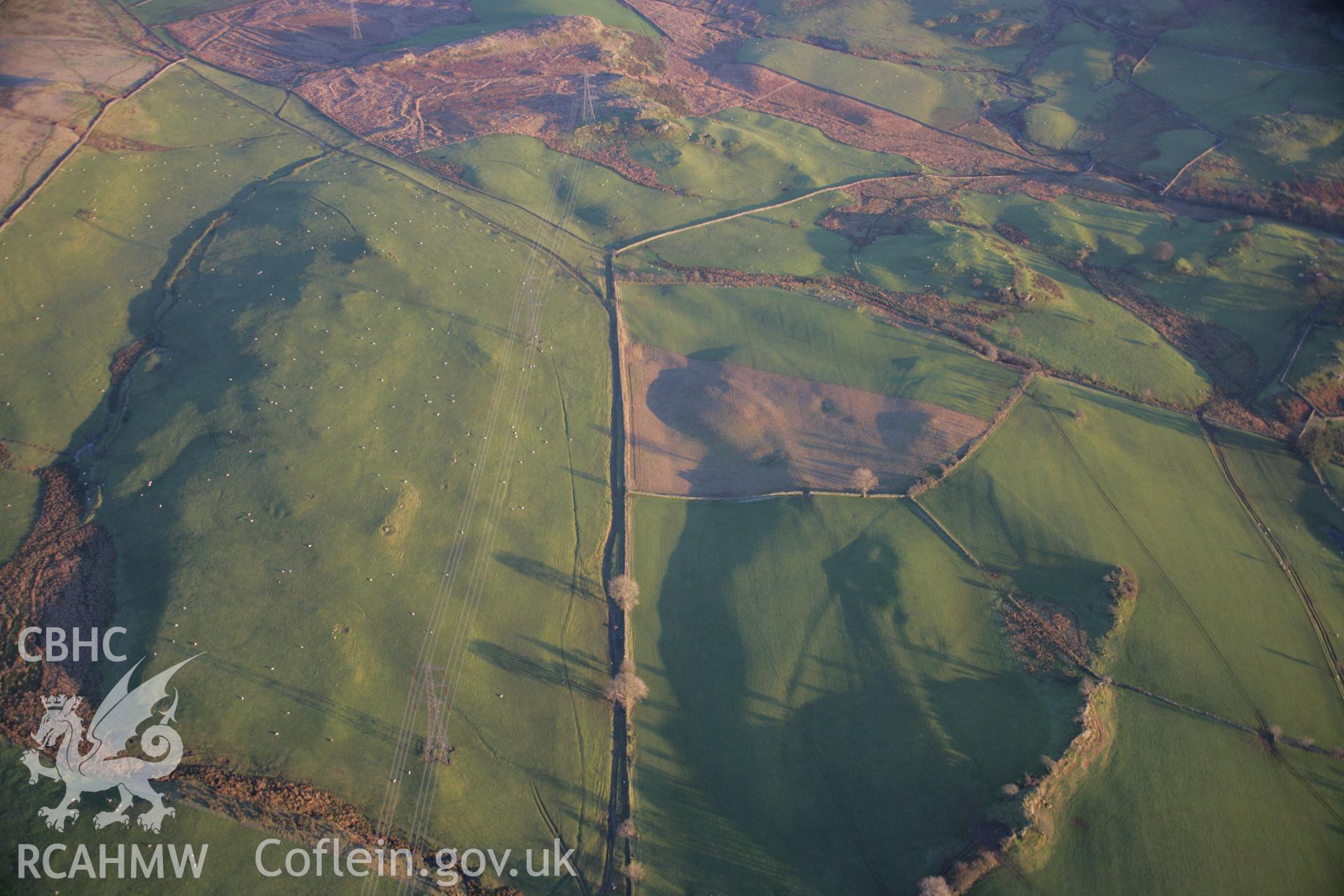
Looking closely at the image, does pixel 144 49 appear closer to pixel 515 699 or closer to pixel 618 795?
pixel 515 699

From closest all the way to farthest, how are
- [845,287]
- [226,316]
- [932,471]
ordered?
[932,471] < [226,316] < [845,287]

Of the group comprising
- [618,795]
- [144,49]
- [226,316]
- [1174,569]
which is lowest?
[618,795]

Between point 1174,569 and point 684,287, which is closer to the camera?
point 1174,569

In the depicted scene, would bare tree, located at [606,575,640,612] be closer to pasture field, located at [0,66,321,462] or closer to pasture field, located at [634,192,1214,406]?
pasture field, located at [634,192,1214,406]

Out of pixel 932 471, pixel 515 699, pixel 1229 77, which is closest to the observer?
pixel 515 699

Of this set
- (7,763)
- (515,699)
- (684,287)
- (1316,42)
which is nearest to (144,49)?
(684,287)

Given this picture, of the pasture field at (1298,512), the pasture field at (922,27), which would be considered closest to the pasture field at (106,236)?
the pasture field at (922,27)

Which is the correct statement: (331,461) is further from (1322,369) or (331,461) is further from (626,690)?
(1322,369)

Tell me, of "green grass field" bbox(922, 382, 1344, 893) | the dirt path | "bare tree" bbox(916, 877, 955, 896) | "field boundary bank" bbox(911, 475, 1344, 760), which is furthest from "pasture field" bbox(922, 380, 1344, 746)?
the dirt path
